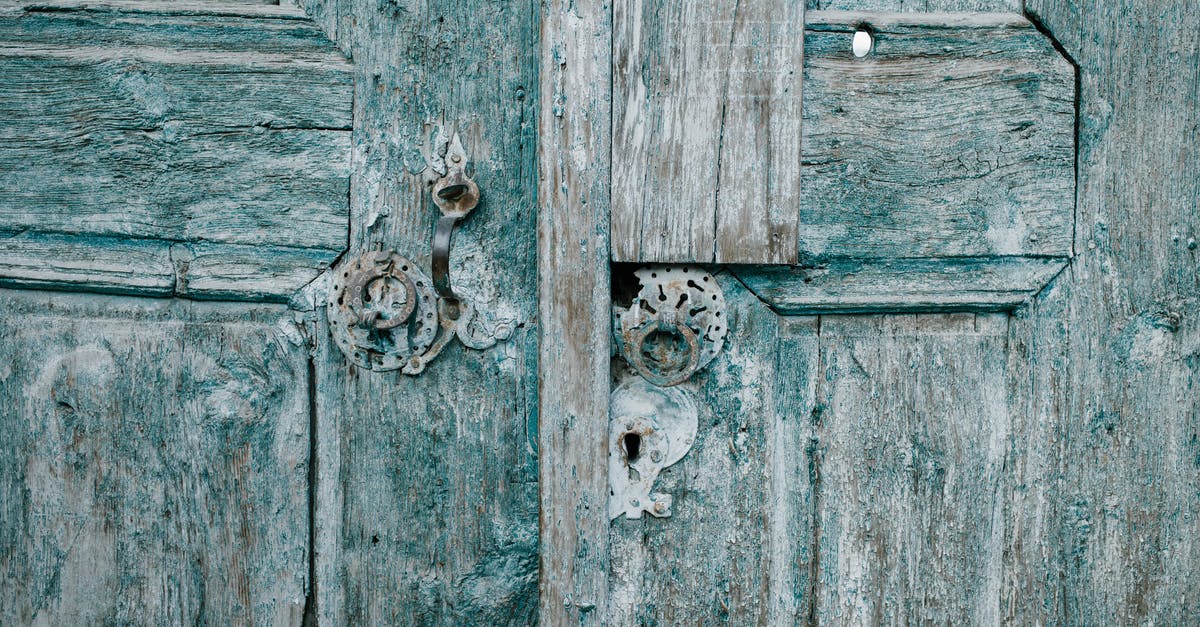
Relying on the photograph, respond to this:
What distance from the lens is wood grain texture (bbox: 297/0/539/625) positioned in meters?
0.99

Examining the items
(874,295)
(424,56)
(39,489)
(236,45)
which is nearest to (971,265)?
(874,295)

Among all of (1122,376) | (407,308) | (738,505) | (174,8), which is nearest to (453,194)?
(407,308)

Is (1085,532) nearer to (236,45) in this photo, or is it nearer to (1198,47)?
(1198,47)

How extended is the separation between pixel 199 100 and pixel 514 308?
0.47 m

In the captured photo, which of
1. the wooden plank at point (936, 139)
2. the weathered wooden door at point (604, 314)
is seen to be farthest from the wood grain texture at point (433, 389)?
the wooden plank at point (936, 139)

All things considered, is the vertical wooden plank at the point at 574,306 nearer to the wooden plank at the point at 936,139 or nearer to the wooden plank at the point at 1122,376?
the wooden plank at the point at 936,139

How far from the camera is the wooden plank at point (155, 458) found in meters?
1.02

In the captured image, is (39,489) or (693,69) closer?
(693,69)

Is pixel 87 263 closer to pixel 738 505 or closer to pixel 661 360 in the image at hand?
pixel 661 360

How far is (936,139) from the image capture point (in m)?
0.96

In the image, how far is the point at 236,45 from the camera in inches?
39.1

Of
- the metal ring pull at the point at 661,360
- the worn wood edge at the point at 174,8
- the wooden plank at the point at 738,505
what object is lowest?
the wooden plank at the point at 738,505

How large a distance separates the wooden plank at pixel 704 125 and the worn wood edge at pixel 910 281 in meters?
0.08

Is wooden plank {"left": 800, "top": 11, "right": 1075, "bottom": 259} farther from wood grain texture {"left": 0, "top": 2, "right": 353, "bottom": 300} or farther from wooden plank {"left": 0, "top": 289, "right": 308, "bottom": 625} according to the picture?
wooden plank {"left": 0, "top": 289, "right": 308, "bottom": 625}
